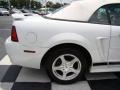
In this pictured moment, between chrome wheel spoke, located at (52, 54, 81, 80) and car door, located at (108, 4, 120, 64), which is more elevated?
car door, located at (108, 4, 120, 64)

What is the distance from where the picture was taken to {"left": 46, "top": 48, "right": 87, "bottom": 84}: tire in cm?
516

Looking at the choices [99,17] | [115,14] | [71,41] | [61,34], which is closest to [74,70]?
[71,41]

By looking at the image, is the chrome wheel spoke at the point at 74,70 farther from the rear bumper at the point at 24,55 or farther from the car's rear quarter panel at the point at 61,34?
the rear bumper at the point at 24,55

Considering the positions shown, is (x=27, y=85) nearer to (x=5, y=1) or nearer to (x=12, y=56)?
(x=12, y=56)

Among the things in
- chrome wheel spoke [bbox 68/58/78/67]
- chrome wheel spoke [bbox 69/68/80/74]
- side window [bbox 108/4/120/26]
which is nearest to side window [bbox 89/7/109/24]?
side window [bbox 108/4/120/26]

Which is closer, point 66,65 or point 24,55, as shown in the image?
point 24,55

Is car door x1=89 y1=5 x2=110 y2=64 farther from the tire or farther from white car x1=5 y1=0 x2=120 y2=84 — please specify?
the tire

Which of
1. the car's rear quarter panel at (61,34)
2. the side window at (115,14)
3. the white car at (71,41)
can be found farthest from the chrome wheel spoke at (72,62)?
the side window at (115,14)

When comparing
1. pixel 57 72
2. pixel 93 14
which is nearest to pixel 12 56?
pixel 57 72

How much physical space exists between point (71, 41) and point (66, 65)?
47 cm

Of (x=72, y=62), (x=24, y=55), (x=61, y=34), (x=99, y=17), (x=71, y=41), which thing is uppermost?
(x=99, y=17)

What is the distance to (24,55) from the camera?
5156 mm

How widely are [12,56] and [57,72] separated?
0.83 metres

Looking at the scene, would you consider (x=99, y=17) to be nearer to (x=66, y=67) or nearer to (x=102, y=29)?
(x=102, y=29)
